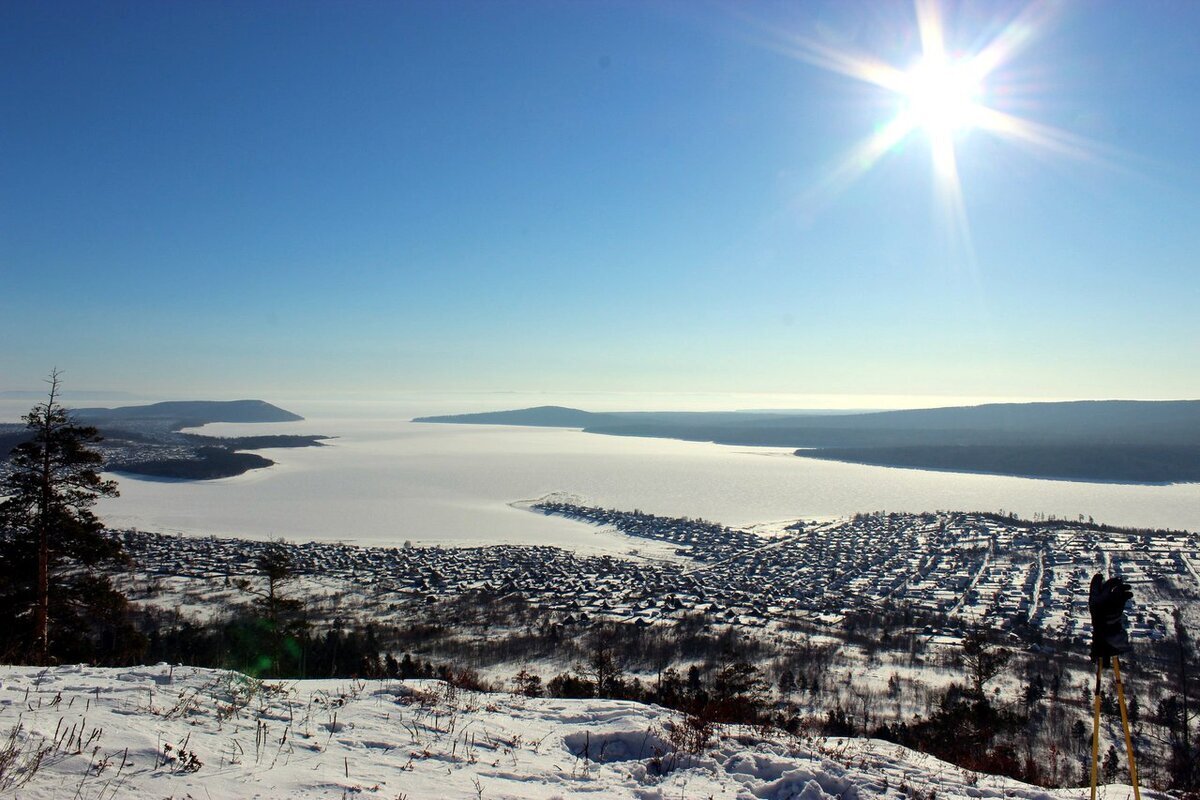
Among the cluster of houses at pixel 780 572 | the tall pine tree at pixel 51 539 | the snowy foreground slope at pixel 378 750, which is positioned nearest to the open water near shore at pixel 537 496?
the cluster of houses at pixel 780 572

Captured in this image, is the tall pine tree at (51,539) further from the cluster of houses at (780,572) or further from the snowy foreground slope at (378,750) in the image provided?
the cluster of houses at (780,572)

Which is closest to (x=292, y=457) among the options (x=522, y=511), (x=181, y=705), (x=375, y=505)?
(x=375, y=505)

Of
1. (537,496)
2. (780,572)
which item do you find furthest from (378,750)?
(537,496)

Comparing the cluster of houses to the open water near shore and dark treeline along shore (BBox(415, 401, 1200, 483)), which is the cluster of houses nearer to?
the open water near shore

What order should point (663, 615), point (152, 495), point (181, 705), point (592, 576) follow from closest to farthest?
point (181, 705) → point (663, 615) → point (592, 576) → point (152, 495)

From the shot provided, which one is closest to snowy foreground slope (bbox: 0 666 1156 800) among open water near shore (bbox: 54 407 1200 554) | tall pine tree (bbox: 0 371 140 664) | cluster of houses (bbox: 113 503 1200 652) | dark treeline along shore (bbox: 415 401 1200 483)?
tall pine tree (bbox: 0 371 140 664)

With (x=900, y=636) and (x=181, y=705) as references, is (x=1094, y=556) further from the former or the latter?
(x=181, y=705)
